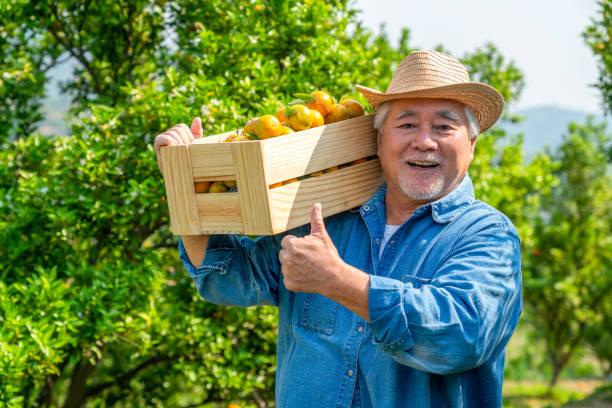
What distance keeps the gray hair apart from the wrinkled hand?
704 mm

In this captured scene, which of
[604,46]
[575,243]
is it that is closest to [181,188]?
[604,46]

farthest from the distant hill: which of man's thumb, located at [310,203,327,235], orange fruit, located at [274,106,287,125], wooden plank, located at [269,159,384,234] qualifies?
man's thumb, located at [310,203,327,235]

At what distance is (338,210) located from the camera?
217 cm

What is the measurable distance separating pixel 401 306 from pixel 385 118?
0.86 meters

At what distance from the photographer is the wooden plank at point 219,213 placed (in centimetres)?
194

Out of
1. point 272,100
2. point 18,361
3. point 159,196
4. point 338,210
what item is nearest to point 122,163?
point 159,196

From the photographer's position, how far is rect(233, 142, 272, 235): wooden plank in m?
1.84

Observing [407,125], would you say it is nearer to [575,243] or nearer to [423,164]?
[423,164]

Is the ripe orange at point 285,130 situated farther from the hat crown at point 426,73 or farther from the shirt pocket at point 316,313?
the shirt pocket at point 316,313

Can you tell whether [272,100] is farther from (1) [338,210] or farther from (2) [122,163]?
(1) [338,210]

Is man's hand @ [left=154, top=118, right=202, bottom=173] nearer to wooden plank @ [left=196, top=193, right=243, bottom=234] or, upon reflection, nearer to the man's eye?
wooden plank @ [left=196, top=193, right=243, bottom=234]

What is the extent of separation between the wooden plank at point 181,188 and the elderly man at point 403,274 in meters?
0.10

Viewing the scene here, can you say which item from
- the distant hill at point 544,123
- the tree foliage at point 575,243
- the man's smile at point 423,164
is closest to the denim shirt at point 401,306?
the man's smile at point 423,164

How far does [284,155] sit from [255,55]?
2018 mm
